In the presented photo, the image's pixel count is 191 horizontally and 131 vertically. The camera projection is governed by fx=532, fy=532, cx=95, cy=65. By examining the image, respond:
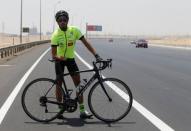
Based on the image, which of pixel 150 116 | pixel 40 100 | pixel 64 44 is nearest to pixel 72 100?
pixel 40 100

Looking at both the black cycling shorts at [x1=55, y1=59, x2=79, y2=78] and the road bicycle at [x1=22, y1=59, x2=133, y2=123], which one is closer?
the road bicycle at [x1=22, y1=59, x2=133, y2=123]

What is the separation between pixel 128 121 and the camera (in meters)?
9.57

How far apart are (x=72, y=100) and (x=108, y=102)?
0.64 m

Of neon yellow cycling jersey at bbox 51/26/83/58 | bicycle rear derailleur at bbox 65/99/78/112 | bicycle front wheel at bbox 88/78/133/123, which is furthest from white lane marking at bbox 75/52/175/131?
neon yellow cycling jersey at bbox 51/26/83/58

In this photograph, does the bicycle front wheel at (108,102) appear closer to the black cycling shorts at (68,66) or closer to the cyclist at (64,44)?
the cyclist at (64,44)

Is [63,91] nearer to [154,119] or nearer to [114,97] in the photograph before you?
[114,97]

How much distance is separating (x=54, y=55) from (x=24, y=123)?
51.2 inches

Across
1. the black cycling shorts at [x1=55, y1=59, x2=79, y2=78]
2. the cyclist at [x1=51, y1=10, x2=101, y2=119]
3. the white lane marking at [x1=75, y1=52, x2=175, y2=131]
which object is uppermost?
the cyclist at [x1=51, y1=10, x2=101, y2=119]

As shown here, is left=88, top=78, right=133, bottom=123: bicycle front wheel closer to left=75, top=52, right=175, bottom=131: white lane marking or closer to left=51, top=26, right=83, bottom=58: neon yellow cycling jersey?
left=75, top=52, right=175, bottom=131: white lane marking

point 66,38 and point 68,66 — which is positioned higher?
point 66,38

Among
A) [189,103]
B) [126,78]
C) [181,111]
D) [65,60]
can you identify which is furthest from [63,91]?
[126,78]

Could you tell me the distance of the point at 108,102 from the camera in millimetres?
9438

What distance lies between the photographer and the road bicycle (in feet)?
30.6

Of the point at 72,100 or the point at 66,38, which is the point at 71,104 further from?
the point at 66,38
